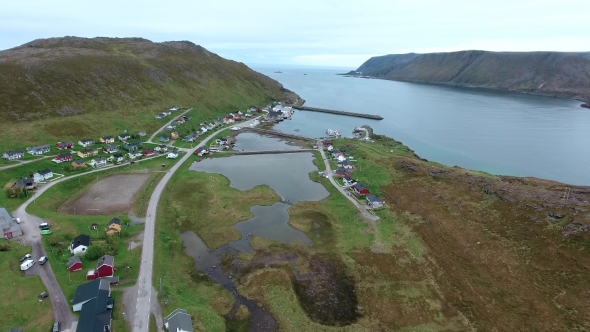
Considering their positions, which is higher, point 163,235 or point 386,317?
point 163,235

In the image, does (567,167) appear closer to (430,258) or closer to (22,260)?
(430,258)

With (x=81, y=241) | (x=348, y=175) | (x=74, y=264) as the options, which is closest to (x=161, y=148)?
(x=81, y=241)

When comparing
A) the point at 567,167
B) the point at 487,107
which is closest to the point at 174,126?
the point at 567,167

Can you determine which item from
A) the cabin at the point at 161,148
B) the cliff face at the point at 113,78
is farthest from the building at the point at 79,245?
the cliff face at the point at 113,78

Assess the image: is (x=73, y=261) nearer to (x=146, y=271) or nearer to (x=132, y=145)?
(x=146, y=271)

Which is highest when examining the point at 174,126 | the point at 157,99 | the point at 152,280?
the point at 157,99
